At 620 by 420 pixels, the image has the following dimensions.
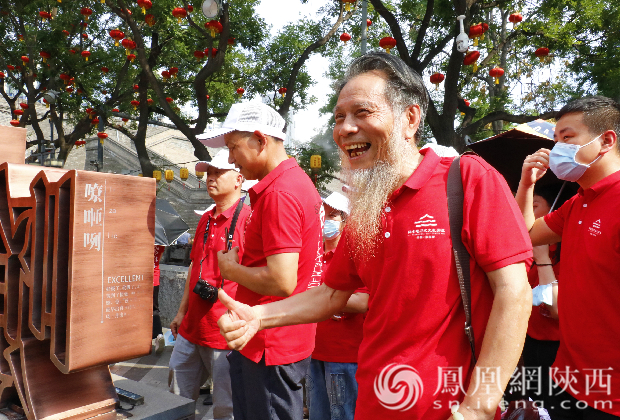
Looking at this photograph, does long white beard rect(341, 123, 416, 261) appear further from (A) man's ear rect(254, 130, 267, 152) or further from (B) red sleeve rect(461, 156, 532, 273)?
(A) man's ear rect(254, 130, 267, 152)

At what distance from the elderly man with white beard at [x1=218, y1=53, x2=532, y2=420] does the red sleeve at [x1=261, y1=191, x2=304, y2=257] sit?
0.48 meters

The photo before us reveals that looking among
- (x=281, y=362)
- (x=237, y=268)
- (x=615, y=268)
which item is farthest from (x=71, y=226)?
(x=615, y=268)

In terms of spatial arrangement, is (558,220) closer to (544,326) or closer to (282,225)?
(544,326)

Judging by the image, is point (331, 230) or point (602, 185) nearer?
point (602, 185)

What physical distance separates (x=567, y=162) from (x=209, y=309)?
2351 millimetres

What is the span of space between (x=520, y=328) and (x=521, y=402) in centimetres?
169

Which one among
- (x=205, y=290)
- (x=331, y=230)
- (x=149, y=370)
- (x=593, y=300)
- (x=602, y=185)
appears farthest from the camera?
(x=149, y=370)

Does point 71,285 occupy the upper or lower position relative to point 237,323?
upper

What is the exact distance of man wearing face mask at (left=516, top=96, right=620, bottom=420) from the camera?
6.28 feet

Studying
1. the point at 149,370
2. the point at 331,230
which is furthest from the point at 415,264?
the point at 149,370

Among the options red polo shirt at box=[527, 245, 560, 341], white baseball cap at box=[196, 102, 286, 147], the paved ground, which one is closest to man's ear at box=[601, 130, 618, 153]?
red polo shirt at box=[527, 245, 560, 341]

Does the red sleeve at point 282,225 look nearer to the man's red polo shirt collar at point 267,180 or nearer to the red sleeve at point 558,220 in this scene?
the man's red polo shirt collar at point 267,180

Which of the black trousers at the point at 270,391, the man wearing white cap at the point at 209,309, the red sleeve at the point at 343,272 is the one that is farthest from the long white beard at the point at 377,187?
the man wearing white cap at the point at 209,309

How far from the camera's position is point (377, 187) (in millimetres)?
1581
